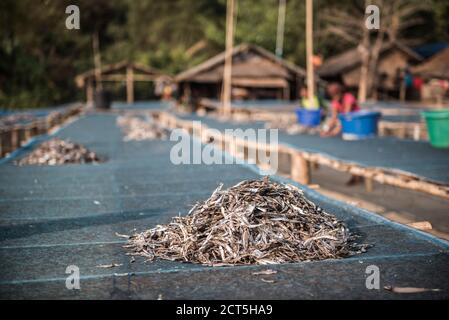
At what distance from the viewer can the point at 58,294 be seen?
4.14m

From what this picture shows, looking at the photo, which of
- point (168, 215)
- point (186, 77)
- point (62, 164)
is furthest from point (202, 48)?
point (168, 215)

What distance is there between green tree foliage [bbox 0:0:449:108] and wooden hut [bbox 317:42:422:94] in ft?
15.9

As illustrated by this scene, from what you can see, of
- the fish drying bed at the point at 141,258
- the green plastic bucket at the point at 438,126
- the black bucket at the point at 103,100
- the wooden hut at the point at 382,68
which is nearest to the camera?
the fish drying bed at the point at 141,258

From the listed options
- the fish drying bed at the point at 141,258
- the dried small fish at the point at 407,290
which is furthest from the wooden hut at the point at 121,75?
the dried small fish at the point at 407,290

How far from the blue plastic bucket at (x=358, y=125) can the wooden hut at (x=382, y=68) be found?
25739 mm

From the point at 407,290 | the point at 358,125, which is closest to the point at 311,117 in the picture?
the point at 358,125

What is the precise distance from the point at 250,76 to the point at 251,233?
115 feet

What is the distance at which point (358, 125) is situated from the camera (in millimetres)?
15914

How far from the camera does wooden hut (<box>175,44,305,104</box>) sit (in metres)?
39.2

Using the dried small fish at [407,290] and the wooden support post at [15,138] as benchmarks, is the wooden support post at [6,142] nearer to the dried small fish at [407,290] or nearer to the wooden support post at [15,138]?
the wooden support post at [15,138]

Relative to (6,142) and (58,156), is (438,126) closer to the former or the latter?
(58,156)

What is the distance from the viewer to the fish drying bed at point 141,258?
4219 mm

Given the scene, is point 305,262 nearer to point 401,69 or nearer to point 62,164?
point 62,164

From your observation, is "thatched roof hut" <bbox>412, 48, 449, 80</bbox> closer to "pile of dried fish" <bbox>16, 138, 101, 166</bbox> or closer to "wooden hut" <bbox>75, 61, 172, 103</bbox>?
"pile of dried fish" <bbox>16, 138, 101, 166</bbox>
